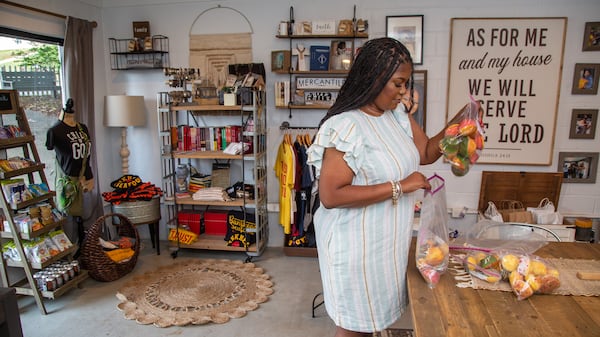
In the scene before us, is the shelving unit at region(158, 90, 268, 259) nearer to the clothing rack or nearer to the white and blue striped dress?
the clothing rack

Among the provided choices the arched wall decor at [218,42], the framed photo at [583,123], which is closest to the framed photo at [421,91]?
the framed photo at [583,123]

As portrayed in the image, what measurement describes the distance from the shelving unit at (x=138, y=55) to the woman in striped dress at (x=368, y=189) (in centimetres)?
314

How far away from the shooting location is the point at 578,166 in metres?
3.68

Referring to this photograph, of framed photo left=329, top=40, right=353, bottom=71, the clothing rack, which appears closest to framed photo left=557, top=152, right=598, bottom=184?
framed photo left=329, top=40, right=353, bottom=71

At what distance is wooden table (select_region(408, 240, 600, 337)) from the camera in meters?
1.08

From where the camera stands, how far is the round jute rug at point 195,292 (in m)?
2.86

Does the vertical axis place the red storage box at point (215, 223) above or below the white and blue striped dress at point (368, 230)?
below

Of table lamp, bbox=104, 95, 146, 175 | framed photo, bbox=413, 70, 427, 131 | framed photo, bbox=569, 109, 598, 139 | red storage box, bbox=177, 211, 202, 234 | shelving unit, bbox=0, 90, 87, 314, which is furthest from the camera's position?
red storage box, bbox=177, 211, 202, 234

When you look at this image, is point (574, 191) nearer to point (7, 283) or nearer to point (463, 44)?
point (463, 44)

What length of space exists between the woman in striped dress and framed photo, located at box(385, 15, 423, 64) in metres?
2.49

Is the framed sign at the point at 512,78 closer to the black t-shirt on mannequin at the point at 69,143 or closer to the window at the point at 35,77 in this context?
the black t-shirt on mannequin at the point at 69,143

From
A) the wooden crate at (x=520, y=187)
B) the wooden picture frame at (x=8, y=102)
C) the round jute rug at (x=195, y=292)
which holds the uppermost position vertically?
the wooden picture frame at (x=8, y=102)

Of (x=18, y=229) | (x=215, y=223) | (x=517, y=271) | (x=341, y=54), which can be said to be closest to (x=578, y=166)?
(x=341, y=54)

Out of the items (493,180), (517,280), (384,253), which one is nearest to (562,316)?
(517,280)
